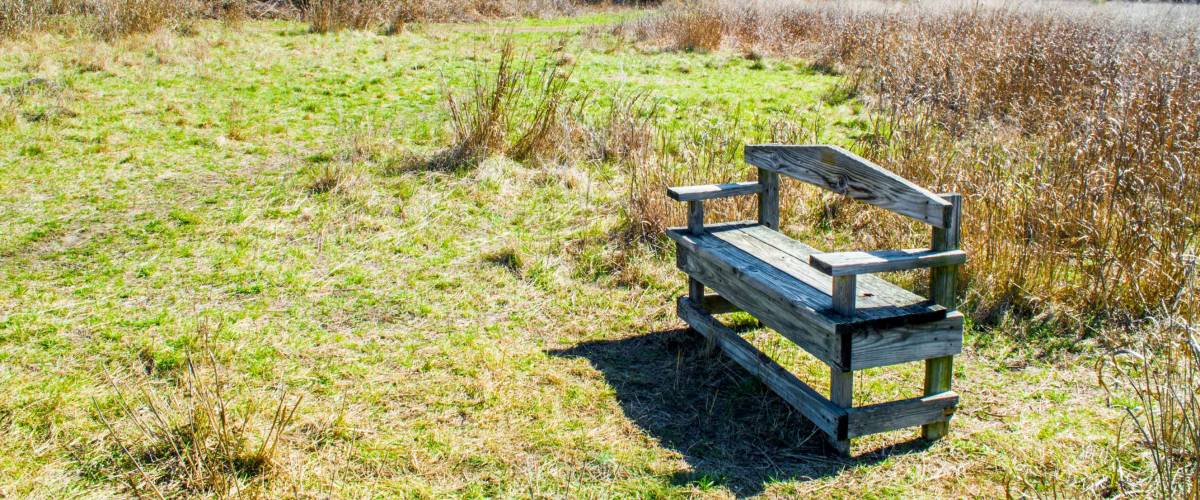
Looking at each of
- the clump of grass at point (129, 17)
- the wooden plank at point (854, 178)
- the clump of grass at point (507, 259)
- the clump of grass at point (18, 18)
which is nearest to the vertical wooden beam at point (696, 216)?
the wooden plank at point (854, 178)

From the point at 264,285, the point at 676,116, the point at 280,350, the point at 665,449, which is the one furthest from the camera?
the point at 676,116

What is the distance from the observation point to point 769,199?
13.7ft

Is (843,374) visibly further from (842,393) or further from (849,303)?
(849,303)

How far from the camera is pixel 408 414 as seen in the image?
3.50m

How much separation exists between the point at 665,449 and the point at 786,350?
109 cm

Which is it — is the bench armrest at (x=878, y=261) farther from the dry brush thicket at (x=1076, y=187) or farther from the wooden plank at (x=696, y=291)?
the wooden plank at (x=696, y=291)

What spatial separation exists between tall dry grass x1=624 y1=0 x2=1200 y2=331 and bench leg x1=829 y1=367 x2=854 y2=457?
3.30 ft

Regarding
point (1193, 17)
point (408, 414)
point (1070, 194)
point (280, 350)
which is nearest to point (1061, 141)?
point (1070, 194)

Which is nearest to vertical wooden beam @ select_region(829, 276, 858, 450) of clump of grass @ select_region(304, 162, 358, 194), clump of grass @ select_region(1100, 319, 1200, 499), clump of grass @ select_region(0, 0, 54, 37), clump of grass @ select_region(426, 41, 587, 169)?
clump of grass @ select_region(1100, 319, 1200, 499)

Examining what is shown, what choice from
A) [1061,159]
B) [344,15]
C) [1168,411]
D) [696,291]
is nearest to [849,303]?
[1168,411]

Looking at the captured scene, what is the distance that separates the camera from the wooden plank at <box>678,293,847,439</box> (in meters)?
3.17

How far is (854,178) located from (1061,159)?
2.58 m

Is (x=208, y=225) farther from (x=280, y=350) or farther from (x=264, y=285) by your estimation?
(x=280, y=350)

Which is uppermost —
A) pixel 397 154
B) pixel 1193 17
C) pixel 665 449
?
pixel 1193 17
